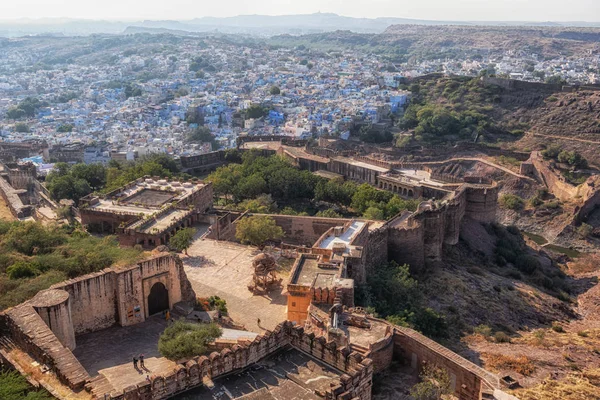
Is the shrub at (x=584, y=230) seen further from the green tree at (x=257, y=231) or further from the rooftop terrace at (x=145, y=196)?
the rooftop terrace at (x=145, y=196)

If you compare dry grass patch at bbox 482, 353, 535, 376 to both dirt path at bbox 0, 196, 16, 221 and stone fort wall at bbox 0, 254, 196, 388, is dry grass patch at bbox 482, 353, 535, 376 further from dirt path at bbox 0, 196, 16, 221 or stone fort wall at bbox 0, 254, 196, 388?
dirt path at bbox 0, 196, 16, 221

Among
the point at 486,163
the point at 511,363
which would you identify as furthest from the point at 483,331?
the point at 486,163

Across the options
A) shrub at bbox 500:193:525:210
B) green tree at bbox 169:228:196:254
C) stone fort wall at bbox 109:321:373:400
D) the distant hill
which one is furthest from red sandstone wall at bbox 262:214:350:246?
the distant hill

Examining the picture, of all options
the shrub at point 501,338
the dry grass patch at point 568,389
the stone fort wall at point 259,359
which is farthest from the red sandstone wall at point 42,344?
the shrub at point 501,338

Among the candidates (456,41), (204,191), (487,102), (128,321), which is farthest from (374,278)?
(456,41)

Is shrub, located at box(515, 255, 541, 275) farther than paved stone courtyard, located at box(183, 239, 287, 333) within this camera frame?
Yes

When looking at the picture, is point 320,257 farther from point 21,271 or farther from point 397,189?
point 397,189
